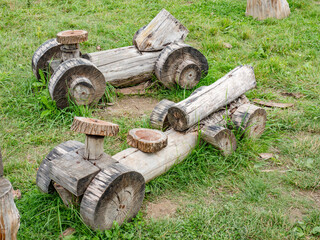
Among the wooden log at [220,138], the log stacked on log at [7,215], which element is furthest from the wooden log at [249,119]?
the log stacked on log at [7,215]

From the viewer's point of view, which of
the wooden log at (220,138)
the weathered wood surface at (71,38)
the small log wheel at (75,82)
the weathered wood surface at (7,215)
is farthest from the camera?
the weathered wood surface at (71,38)

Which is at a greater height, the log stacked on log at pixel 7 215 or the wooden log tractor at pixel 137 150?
the log stacked on log at pixel 7 215

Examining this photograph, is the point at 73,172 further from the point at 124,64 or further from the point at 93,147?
the point at 124,64

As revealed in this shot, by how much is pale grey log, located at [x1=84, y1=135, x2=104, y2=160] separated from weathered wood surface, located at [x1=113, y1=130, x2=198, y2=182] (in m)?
0.39

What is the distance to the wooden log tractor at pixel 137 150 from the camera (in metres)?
2.81

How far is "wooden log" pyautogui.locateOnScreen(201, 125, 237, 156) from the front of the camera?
3801mm

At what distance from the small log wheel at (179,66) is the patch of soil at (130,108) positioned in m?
0.41

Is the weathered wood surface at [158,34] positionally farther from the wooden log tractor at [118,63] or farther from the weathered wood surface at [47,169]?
the weathered wood surface at [47,169]

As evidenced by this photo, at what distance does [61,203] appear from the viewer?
3.15 meters

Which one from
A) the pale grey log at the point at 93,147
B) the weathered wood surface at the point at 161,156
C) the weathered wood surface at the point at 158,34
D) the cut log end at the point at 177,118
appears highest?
the weathered wood surface at the point at 158,34

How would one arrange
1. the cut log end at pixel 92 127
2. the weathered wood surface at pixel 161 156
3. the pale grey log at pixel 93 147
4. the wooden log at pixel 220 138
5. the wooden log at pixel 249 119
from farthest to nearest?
the wooden log at pixel 249 119, the wooden log at pixel 220 138, the weathered wood surface at pixel 161 156, the pale grey log at pixel 93 147, the cut log end at pixel 92 127

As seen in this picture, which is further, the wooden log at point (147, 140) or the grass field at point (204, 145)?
the wooden log at point (147, 140)

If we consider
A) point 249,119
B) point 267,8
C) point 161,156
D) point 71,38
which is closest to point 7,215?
point 161,156

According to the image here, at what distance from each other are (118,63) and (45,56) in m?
1.06
